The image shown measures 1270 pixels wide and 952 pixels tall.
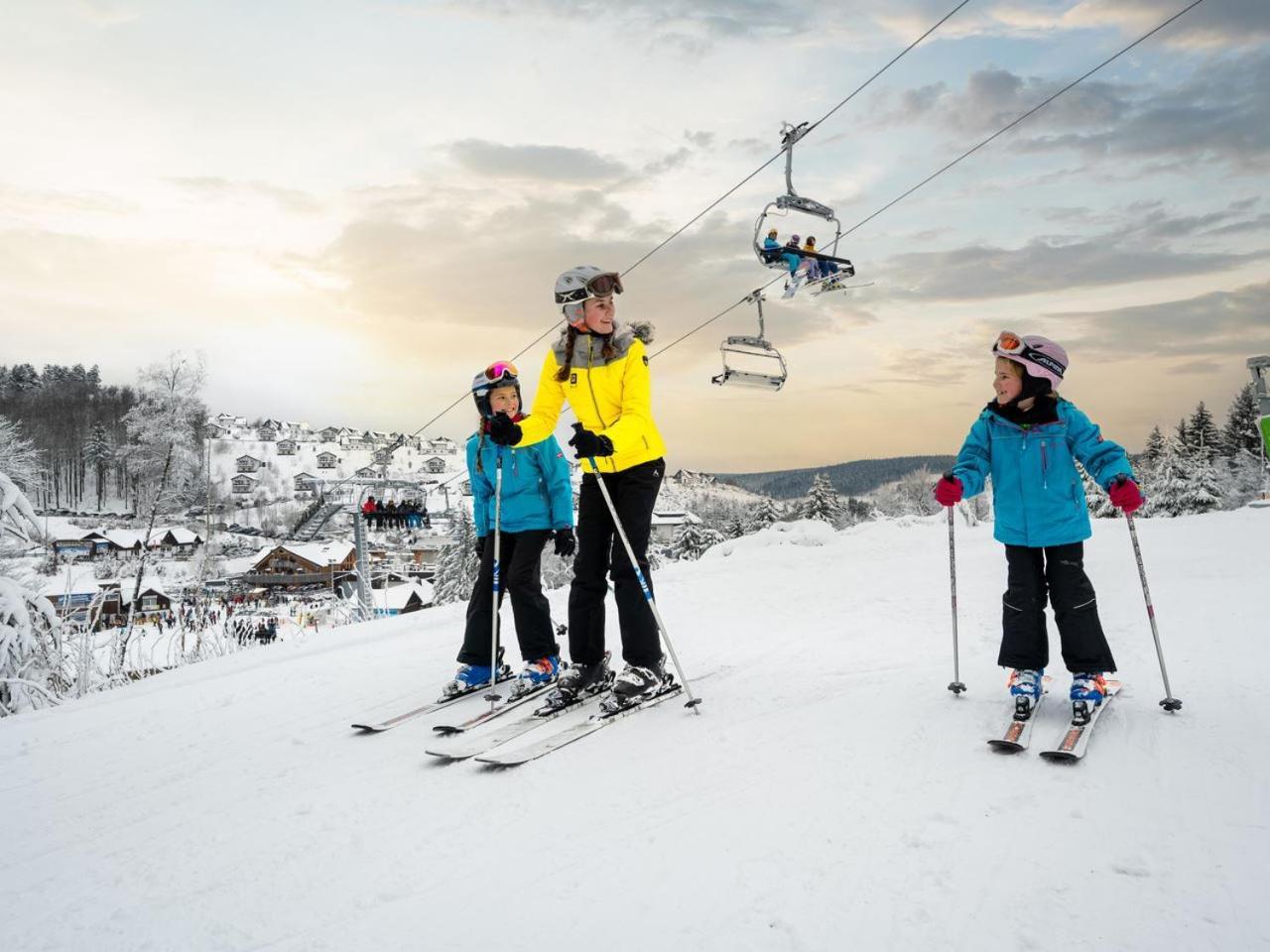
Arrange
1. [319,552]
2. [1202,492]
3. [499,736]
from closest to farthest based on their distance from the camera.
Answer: [499,736], [1202,492], [319,552]

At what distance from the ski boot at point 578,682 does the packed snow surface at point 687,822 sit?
0.43m

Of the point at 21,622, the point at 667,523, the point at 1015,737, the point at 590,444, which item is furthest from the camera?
the point at 667,523

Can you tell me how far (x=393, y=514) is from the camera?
28250 millimetres

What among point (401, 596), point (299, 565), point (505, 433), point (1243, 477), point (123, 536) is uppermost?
point (1243, 477)

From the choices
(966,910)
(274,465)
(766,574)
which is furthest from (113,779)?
(274,465)

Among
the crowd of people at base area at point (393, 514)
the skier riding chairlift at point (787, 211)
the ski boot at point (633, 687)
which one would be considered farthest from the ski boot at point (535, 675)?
the crowd of people at base area at point (393, 514)

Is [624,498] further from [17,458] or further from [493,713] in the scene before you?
[17,458]

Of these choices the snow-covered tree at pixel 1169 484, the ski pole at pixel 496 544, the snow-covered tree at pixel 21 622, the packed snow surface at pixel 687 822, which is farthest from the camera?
the snow-covered tree at pixel 1169 484

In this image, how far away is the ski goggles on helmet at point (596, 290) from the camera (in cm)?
386

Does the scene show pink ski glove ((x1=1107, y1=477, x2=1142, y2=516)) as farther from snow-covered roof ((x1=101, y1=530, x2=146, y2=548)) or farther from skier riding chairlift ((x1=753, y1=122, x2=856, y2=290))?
snow-covered roof ((x1=101, y1=530, x2=146, y2=548))

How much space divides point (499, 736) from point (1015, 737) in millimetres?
2159

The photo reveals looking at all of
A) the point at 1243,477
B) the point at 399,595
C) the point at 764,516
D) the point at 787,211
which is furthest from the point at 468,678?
the point at 764,516

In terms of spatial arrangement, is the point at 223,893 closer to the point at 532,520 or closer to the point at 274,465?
the point at 532,520

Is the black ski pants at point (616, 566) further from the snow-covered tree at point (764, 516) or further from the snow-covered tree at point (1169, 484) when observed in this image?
the snow-covered tree at point (764, 516)
